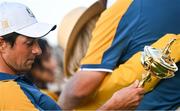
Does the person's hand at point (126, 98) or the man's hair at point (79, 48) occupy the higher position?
the person's hand at point (126, 98)

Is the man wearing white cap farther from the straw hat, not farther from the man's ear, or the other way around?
the straw hat

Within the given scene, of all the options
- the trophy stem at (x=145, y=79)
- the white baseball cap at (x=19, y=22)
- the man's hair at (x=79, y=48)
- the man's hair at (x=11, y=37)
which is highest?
the white baseball cap at (x=19, y=22)

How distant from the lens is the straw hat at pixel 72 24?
192 inches

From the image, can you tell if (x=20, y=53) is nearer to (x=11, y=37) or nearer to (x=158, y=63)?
(x=11, y=37)

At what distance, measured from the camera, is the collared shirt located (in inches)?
123

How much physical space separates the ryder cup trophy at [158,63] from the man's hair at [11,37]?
2.13ft

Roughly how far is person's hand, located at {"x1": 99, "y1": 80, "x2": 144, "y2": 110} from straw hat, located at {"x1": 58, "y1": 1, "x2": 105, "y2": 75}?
113 cm

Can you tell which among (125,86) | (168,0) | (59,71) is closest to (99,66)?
(125,86)

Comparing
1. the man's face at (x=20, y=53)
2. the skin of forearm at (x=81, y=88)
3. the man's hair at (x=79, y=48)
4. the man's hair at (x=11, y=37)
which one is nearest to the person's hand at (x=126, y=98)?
the skin of forearm at (x=81, y=88)

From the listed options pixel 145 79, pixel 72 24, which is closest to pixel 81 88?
pixel 145 79

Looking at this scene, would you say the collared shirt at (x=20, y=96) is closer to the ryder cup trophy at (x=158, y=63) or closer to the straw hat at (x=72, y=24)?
the ryder cup trophy at (x=158, y=63)

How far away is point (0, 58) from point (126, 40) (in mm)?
806

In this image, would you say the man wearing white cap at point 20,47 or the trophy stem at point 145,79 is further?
the trophy stem at point 145,79

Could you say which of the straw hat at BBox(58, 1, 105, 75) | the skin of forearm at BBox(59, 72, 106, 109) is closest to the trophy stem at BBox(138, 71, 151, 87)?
the skin of forearm at BBox(59, 72, 106, 109)
